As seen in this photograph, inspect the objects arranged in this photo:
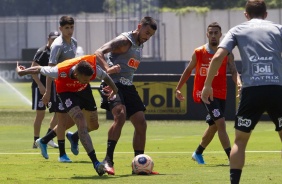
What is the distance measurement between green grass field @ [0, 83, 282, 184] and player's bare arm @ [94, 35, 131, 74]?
1.42m

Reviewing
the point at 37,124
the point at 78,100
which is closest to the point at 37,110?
the point at 37,124

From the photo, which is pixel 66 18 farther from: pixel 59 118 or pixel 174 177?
pixel 174 177

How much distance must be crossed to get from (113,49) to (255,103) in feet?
11.9

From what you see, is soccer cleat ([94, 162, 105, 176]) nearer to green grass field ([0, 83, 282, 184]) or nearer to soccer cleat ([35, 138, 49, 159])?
green grass field ([0, 83, 282, 184])

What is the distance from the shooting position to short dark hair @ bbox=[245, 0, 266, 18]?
1041cm

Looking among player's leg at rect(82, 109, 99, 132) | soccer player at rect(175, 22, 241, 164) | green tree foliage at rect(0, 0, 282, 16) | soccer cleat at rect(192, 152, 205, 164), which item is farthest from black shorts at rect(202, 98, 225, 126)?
green tree foliage at rect(0, 0, 282, 16)

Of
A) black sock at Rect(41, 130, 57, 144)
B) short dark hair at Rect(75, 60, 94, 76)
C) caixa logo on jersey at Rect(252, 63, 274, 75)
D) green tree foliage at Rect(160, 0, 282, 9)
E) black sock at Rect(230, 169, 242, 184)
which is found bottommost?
green tree foliage at Rect(160, 0, 282, 9)

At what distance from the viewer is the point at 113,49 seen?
1343 cm

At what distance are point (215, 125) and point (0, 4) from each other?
151 ft

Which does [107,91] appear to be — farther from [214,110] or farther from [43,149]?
[43,149]

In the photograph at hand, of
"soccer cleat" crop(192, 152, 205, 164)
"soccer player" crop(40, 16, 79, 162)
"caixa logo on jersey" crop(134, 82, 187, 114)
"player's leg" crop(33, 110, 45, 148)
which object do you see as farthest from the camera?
"caixa logo on jersey" crop(134, 82, 187, 114)

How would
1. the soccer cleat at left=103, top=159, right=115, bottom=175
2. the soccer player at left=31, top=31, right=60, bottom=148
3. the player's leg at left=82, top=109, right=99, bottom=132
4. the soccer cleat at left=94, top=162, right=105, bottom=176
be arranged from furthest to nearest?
the soccer player at left=31, top=31, right=60, bottom=148, the player's leg at left=82, top=109, right=99, bottom=132, the soccer cleat at left=103, top=159, right=115, bottom=175, the soccer cleat at left=94, top=162, right=105, bottom=176

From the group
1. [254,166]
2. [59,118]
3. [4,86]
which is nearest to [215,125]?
[254,166]

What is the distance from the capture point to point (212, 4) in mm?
76625
